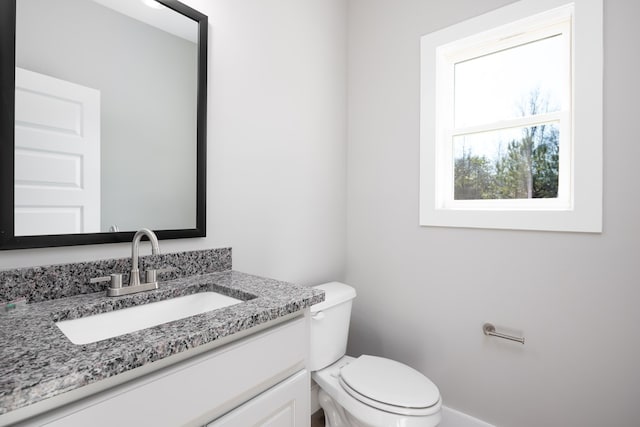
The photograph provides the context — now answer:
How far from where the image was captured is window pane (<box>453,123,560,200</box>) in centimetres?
142

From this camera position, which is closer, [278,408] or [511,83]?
[278,408]

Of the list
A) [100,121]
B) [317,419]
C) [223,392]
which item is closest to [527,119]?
[223,392]

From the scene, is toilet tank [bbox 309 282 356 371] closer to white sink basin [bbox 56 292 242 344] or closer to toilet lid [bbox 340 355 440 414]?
toilet lid [bbox 340 355 440 414]

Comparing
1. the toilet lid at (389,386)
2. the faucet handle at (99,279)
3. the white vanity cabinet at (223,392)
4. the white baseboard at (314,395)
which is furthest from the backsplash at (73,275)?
the white baseboard at (314,395)

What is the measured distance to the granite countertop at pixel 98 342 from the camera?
484 millimetres

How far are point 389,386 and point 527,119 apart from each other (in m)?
1.34

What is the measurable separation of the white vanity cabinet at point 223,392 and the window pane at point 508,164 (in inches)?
46.8

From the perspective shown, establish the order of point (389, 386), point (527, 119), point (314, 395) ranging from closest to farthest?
point (389, 386), point (527, 119), point (314, 395)

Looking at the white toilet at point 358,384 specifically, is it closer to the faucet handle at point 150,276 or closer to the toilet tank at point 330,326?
the toilet tank at point 330,326

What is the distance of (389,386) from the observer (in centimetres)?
126

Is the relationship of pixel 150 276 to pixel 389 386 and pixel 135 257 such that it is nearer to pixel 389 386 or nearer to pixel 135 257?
pixel 135 257

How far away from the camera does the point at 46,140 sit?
2.93ft

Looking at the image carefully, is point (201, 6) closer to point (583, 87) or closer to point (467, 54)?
point (467, 54)

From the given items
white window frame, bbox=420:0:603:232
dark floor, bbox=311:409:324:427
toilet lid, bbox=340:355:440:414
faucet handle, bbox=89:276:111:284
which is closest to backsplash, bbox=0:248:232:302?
faucet handle, bbox=89:276:111:284
